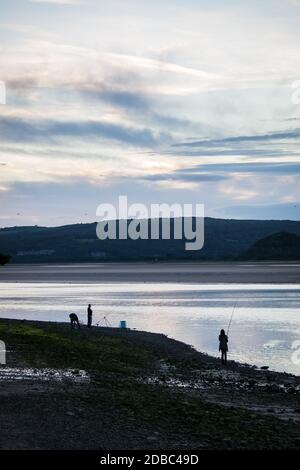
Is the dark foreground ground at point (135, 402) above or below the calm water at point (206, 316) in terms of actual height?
below

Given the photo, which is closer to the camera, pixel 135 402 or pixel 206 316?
pixel 135 402

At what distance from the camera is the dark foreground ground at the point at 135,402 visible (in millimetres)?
15477

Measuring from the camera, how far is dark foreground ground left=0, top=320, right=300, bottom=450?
15.5 metres

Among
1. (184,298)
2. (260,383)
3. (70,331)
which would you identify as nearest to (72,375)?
(260,383)

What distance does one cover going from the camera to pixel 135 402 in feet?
63.1

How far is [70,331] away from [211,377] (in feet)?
58.1

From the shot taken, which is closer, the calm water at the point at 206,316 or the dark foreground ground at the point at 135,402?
the dark foreground ground at the point at 135,402

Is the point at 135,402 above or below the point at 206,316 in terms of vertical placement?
below

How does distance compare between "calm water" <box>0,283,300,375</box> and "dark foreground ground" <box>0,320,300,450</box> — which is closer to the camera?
"dark foreground ground" <box>0,320,300,450</box>

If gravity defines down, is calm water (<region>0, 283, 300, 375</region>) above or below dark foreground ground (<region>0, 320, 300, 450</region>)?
above
